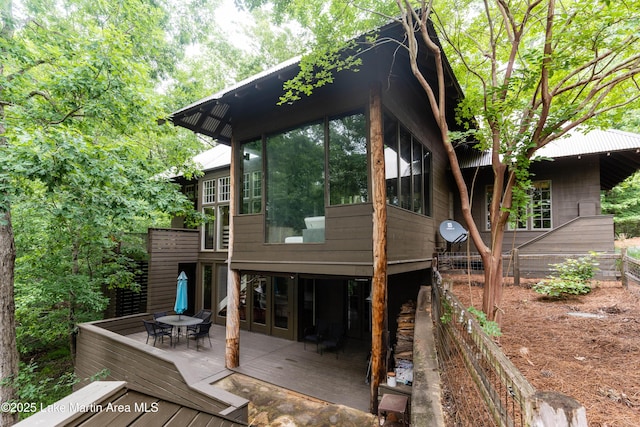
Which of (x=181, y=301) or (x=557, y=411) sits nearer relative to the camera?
(x=557, y=411)

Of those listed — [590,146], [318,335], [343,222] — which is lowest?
[318,335]

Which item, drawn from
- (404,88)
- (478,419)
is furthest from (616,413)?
(404,88)

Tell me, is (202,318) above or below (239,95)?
below

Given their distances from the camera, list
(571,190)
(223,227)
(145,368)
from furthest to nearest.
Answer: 1. (223,227)
2. (571,190)
3. (145,368)

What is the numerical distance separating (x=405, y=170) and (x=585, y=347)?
13.3ft

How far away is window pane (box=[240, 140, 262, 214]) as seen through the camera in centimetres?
665

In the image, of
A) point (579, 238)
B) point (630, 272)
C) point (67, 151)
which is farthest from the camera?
point (579, 238)

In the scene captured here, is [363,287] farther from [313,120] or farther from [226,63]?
[226,63]

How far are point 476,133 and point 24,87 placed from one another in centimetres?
931

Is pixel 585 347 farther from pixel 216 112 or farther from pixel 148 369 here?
pixel 216 112

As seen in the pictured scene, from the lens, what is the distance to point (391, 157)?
229 inches

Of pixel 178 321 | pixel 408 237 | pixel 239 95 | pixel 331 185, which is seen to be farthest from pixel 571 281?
pixel 178 321

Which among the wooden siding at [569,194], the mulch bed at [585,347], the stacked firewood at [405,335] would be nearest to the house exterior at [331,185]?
the stacked firewood at [405,335]

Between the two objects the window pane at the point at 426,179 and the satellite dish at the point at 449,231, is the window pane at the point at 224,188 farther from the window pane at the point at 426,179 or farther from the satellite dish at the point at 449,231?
the satellite dish at the point at 449,231
